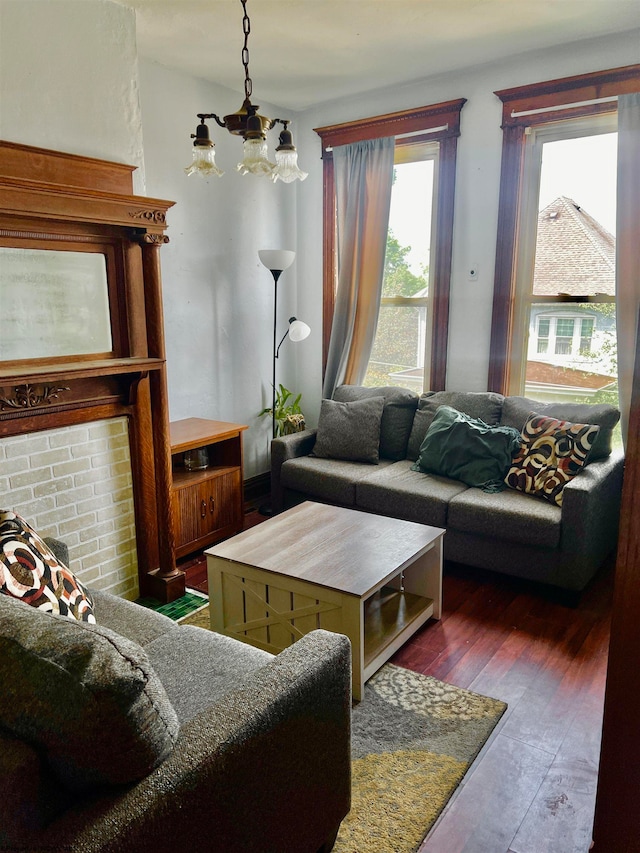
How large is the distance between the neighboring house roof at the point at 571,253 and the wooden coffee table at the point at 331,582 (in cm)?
185

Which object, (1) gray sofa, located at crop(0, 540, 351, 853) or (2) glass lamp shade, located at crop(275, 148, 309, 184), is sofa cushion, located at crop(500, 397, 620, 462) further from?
(1) gray sofa, located at crop(0, 540, 351, 853)

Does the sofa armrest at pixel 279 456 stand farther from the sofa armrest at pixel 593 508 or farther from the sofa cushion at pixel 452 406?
the sofa armrest at pixel 593 508

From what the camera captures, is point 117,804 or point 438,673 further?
point 438,673

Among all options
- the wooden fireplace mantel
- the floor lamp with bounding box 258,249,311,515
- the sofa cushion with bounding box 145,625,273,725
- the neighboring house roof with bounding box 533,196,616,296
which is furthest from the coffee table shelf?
the neighboring house roof with bounding box 533,196,616,296

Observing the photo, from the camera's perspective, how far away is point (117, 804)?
1.05 m

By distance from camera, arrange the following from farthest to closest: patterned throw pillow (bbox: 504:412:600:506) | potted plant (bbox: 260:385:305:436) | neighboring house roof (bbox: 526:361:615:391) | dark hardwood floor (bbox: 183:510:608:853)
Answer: potted plant (bbox: 260:385:305:436), neighboring house roof (bbox: 526:361:615:391), patterned throw pillow (bbox: 504:412:600:506), dark hardwood floor (bbox: 183:510:608:853)

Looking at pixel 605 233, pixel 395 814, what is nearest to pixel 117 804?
pixel 395 814

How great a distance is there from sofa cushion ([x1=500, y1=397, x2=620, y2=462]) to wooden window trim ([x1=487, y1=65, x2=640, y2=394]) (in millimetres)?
275

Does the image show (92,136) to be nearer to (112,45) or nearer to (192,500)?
(112,45)

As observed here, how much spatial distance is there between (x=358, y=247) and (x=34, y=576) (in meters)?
3.25

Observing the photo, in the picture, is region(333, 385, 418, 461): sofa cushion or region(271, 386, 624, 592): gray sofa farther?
region(333, 385, 418, 461): sofa cushion

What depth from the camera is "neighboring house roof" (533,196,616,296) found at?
3.47 metres

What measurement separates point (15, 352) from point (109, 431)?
0.55 metres

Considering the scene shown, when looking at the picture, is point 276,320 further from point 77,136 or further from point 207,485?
point 77,136
